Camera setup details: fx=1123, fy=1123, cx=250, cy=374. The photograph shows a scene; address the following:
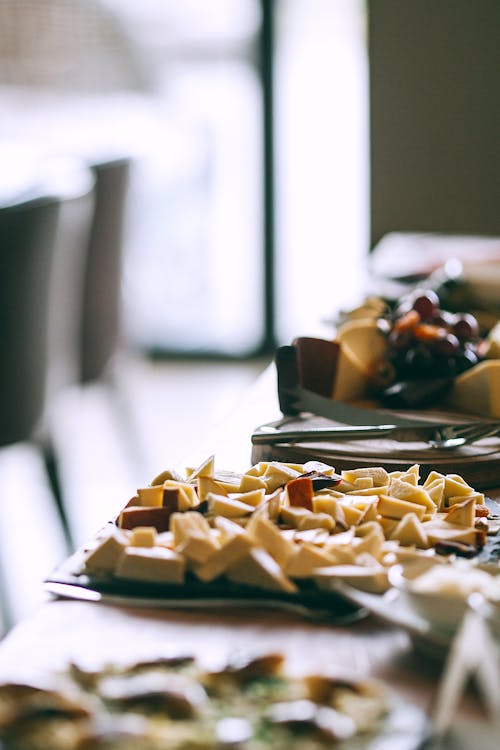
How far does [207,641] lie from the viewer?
662 mm

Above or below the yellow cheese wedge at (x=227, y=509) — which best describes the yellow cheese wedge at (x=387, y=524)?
below

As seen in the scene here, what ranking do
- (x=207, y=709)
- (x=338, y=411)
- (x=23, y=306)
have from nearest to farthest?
(x=207, y=709)
(x=338, y=411)
(x=23, y=306)

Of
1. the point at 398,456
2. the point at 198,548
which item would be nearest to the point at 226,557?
the point at 198,548

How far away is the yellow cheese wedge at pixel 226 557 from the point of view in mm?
716

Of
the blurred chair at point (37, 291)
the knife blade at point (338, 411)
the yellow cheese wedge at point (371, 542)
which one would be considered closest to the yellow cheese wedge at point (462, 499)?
the yellow cheese wedge at point (371, 542)

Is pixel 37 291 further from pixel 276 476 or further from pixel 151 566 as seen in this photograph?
pixel 151 566

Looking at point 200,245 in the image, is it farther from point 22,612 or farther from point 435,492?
point 435,492

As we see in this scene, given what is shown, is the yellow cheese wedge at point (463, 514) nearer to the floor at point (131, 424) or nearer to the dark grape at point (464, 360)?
the dark grape at point (464, 360)

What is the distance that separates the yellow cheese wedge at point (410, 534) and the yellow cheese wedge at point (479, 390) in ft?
1.46

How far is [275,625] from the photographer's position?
686 mm

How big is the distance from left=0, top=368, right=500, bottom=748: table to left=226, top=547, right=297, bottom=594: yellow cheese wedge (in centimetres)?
2

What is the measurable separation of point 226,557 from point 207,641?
Result: 0.23ft

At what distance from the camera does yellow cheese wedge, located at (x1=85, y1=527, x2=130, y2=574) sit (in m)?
0.74

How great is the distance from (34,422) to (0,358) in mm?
149
